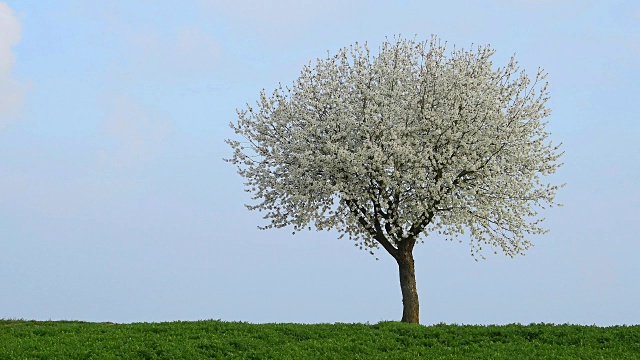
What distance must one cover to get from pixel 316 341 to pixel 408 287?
26.3ft

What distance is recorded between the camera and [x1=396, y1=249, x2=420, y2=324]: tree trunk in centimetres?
3062

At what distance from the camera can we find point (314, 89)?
32.3 m

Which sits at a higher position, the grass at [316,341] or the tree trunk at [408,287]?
the tree trunk at [408,287]

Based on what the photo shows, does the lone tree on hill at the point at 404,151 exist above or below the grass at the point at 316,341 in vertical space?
above

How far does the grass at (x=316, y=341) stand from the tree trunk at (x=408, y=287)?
12.4 feet

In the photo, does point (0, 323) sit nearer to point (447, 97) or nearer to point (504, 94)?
point (447, 97)

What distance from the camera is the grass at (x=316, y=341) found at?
22.5 meters

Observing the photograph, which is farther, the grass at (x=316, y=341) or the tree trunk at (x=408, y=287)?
the tree trunk at (x=408, y=287)

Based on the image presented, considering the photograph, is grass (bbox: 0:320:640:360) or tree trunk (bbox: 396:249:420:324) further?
tree trunk (bbox: 396:249:420:324)

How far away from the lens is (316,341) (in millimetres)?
24062

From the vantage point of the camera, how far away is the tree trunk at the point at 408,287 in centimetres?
3062

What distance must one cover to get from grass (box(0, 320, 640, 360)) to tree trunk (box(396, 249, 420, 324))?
3.78 meters

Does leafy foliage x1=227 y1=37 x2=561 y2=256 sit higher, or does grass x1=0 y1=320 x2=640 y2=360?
leafy foliage x1=227 y1=37 x2=561 y2=256

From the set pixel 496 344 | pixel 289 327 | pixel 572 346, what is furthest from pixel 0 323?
pixel 572 346
